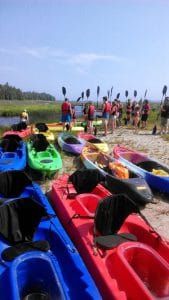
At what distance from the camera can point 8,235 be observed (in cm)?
438

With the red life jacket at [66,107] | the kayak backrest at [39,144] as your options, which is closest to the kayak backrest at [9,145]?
the kayak backrest at [39,144]

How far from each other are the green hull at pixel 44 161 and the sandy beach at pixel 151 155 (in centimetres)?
38

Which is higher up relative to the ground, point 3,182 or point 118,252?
point 3,182

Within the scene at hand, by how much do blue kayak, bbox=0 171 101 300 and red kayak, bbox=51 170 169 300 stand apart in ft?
0.82

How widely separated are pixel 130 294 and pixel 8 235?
1901 millimetres

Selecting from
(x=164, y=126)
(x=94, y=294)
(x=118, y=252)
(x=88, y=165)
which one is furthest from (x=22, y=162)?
(x=164, y=126)

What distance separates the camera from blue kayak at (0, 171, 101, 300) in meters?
3.47

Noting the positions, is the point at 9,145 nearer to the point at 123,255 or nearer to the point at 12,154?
the point at 12,154

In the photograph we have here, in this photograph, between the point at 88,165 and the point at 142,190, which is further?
the point at 88,165

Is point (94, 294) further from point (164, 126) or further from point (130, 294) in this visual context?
point (164, 126)

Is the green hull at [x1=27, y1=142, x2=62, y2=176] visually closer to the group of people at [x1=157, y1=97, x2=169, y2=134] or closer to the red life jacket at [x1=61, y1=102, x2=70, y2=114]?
the red life jacket at [x1=61, y1=102, x2=70, y2=114]

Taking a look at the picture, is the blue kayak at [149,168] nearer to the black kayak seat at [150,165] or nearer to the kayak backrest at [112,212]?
the black kayak seat at [150,165]

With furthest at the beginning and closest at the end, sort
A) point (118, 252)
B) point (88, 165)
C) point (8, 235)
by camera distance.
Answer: point (88, 165)
point (8, 235)
point (118, 252)

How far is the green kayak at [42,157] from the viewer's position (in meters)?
8.10
